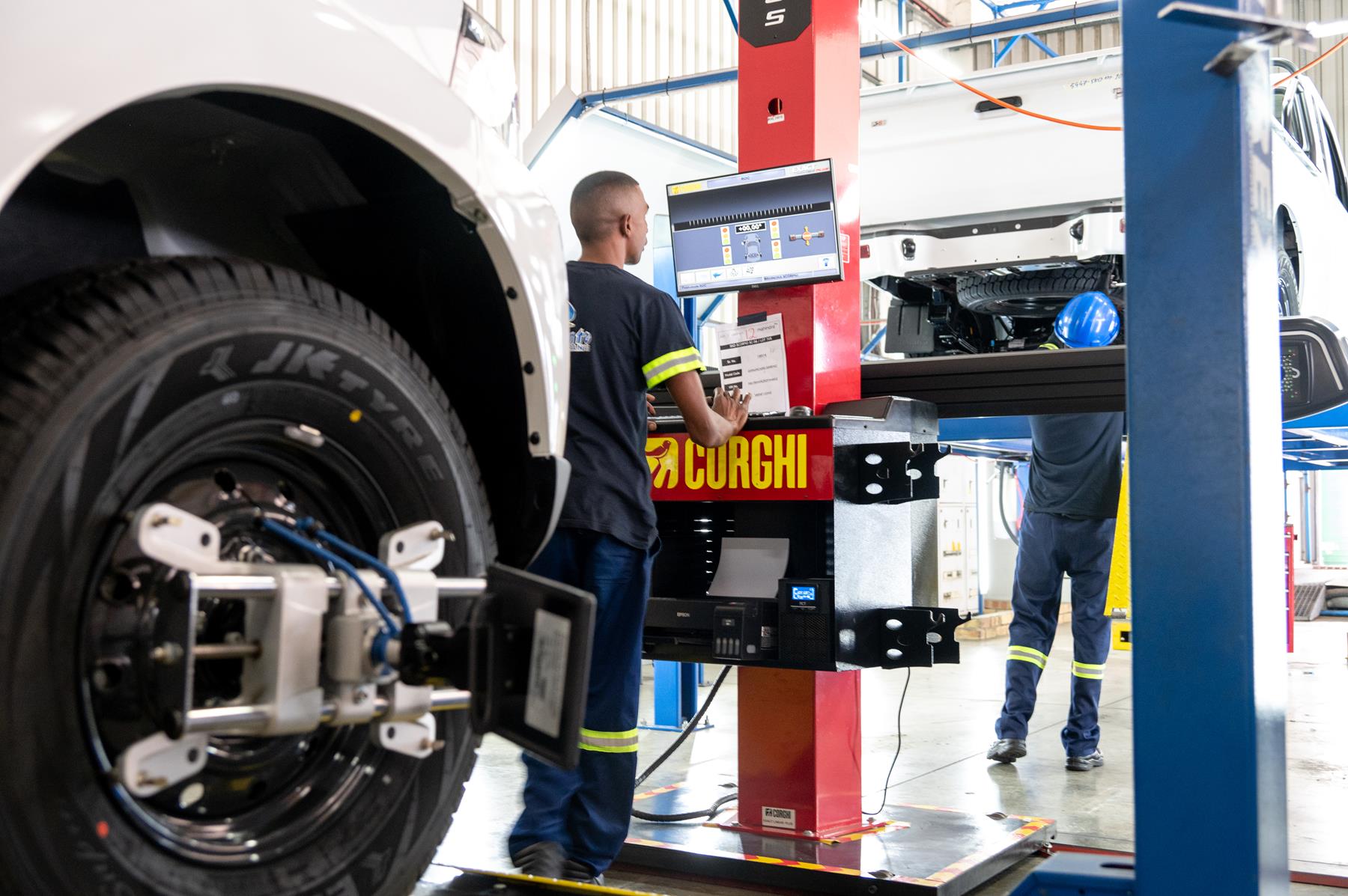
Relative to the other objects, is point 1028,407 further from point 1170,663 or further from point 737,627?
point 1170,663

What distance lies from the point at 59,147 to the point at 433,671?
2.57 ft

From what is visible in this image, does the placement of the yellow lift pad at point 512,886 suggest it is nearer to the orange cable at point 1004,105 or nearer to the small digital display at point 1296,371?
the small digital display at point 1296,371

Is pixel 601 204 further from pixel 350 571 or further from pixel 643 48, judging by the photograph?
pixel 643 48

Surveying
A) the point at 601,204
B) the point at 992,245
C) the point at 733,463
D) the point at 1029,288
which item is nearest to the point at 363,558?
the point at 601,204

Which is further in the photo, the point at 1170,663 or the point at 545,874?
the point at 545,874

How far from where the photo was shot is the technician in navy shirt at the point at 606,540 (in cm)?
311

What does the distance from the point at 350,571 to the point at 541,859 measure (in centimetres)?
176

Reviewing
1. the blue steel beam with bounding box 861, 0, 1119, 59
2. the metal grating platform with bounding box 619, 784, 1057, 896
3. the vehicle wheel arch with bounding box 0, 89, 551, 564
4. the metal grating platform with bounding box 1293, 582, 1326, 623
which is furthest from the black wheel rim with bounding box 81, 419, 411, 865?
the metal grating platform with bounding box 1293, 582, 1326, 623

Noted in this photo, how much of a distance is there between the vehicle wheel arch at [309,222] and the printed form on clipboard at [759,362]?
193 centimetres

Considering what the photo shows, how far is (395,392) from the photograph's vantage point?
1607mm

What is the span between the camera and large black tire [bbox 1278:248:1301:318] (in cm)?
621

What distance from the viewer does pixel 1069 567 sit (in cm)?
536

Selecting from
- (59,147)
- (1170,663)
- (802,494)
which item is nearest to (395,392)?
(59,147)

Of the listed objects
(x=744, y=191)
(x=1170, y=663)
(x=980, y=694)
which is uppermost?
(x=744, y=191)
